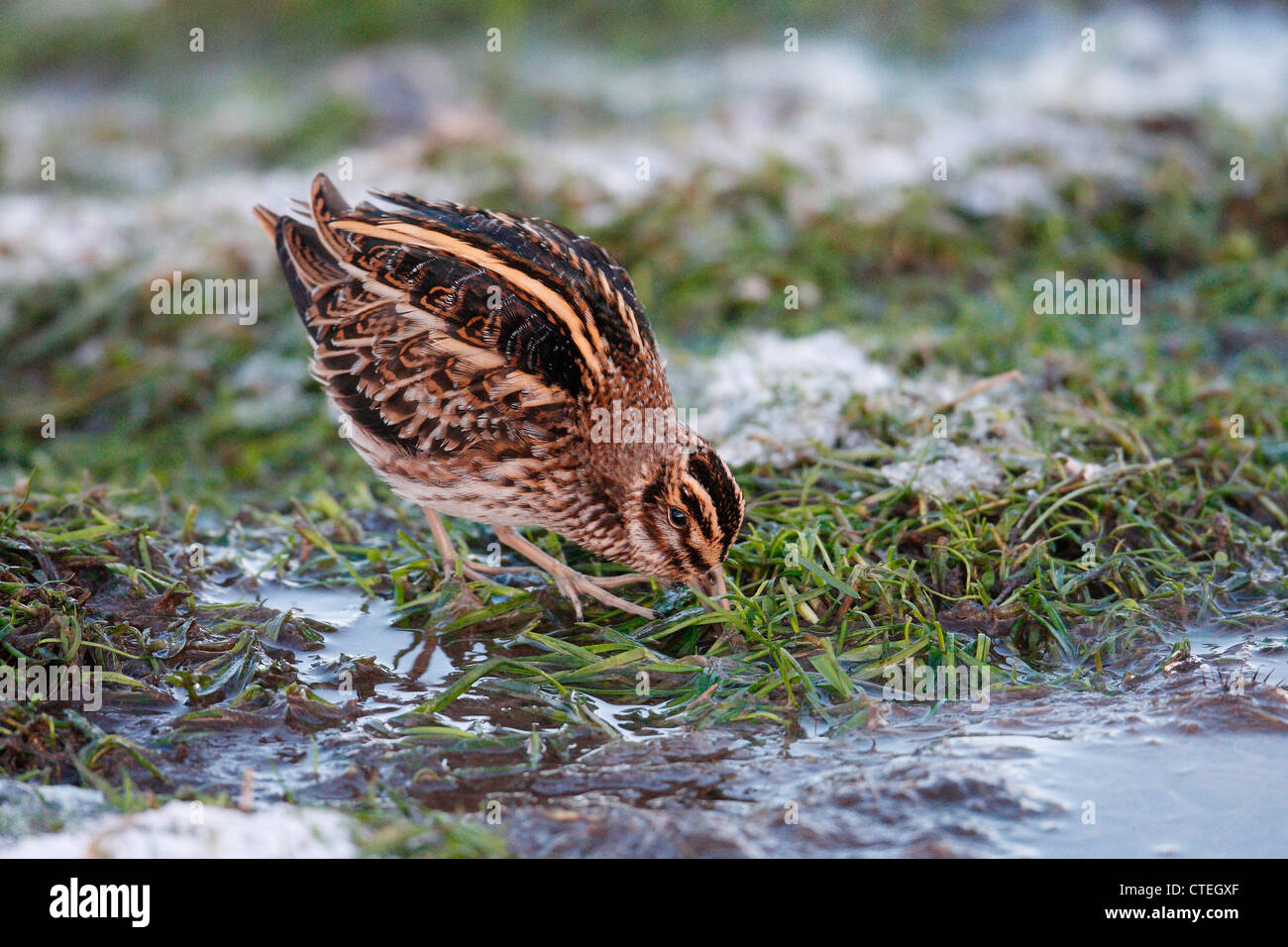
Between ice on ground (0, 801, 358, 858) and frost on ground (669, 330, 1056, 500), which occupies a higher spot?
frost on ground (669, 330, 1056, 500)

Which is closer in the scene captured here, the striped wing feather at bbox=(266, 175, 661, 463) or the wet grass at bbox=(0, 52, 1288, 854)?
the wet grass at bbox=(0, 52, 1288, 854)

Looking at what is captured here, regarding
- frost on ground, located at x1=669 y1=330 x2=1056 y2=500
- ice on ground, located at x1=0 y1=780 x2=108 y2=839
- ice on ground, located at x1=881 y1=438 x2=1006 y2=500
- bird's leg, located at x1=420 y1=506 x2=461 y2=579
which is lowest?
ice on ground, located at x1=0 y1=780 x2=108 y2=839

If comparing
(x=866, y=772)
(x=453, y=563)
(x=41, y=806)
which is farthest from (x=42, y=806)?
(x=866, y=772)

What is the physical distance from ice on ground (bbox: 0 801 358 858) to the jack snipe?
2.19m

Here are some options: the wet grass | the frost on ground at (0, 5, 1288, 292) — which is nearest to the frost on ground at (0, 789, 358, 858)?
the wet grass

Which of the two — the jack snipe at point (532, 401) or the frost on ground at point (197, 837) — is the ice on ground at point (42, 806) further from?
the jack snipe at point (532, 401)

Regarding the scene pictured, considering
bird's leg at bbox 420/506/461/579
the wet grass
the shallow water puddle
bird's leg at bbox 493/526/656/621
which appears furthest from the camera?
bird's leg at bbox 420/506/461/579

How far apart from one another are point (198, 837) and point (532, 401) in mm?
2684

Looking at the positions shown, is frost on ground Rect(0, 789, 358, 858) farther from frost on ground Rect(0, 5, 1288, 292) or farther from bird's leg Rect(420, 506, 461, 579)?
frost on ground Rect(0, 5, 1288, 292)

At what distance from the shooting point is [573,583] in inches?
274

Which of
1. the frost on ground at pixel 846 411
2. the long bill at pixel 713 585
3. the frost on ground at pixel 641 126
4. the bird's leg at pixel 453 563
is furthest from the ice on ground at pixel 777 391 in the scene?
the frost on ground at pixel 641 126

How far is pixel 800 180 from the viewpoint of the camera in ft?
38.5

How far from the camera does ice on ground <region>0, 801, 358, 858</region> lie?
4.72m

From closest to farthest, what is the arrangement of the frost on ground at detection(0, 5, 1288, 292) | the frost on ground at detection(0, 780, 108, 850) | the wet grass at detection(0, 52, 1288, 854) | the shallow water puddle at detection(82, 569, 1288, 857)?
the frost on ground at detection(0, 780, 108, 850) < the shallow water puddle at detection(82, 569, 1288, 857) < the wet grass at detection(0, 52, 1288, 854) < the frost on ground at detection(0, 5, 1288, 292)
